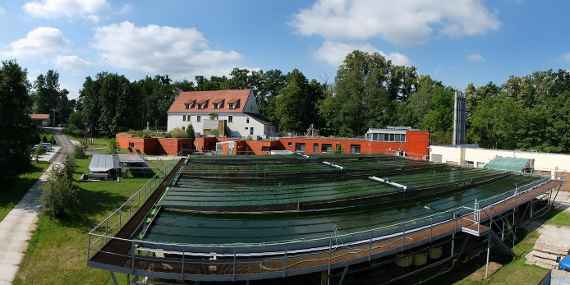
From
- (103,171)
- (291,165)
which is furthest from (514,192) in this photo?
(103,171)

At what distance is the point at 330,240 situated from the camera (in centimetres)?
1037

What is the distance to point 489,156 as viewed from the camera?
3519 centimetres

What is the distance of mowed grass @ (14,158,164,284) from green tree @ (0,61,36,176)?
13.9 ft

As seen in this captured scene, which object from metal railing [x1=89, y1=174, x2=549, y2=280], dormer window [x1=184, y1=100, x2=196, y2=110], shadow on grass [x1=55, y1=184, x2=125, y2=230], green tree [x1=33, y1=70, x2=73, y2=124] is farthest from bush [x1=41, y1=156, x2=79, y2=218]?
green tree [x1=33, y1=70, x2=73, y2=124]

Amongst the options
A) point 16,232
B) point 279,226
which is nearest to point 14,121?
point 16,232

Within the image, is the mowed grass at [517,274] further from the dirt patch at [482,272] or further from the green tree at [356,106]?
the green tree at [356,106]

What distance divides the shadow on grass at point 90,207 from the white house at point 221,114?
32179 mm

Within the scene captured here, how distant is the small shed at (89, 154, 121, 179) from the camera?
30.3 m

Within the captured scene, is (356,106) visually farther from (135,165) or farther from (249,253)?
(249,253)

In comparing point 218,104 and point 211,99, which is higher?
point 211,99

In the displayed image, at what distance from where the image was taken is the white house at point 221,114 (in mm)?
59000

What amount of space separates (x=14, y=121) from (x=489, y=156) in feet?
123

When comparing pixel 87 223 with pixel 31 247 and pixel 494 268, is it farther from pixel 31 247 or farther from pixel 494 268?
pixel 494 268

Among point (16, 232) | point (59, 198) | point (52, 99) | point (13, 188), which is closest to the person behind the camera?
point (16, 232)
